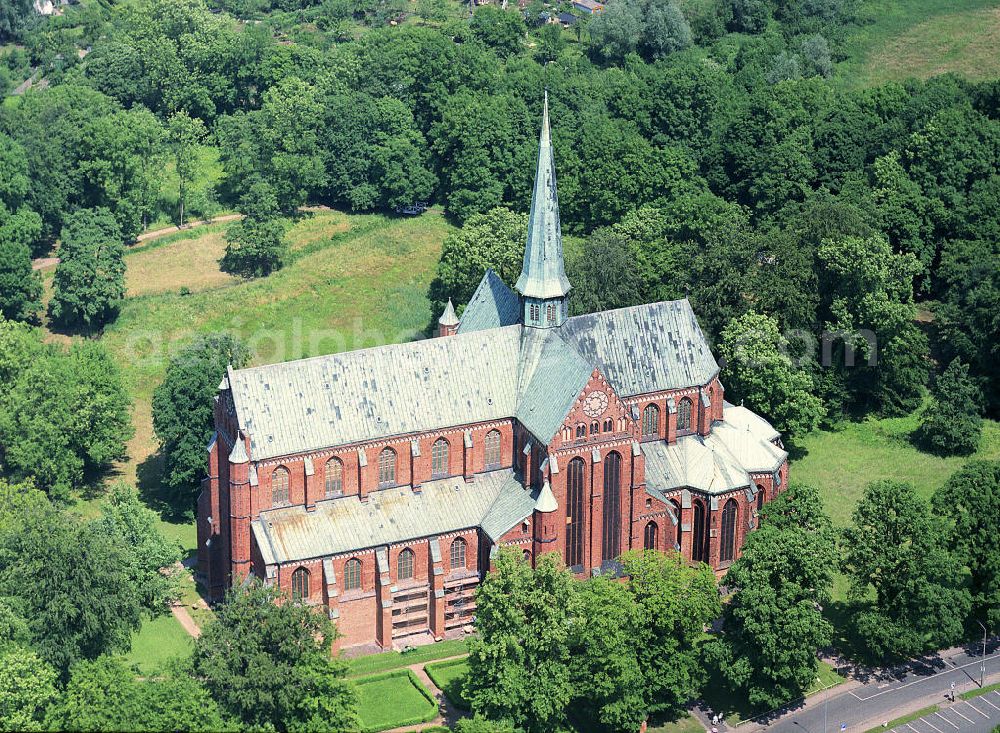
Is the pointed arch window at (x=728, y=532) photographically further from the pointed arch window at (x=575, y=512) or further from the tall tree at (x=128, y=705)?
the tall tree at (x=128, y=705)

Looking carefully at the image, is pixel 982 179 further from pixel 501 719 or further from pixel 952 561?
pixel 501 719

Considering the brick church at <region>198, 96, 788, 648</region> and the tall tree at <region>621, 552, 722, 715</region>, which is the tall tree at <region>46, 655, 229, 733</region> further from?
the tall tree at <region>621, 552, 722, 715</region>

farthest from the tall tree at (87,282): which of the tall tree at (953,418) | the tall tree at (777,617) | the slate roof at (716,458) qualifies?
the tall tree at (953,418)

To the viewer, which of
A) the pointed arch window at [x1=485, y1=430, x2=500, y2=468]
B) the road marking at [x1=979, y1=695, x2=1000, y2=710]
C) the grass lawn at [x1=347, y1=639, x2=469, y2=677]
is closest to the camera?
the road marking at [x1=979, y1=695, x2=1000, y2=710]

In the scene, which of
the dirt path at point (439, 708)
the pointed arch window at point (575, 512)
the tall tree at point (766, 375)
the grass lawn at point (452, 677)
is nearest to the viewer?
the dirt path at point (439, 708)

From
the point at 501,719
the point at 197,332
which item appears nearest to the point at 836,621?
Answer: the point at 501,719

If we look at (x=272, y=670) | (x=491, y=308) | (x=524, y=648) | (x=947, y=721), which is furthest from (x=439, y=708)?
(x=947, y=721)

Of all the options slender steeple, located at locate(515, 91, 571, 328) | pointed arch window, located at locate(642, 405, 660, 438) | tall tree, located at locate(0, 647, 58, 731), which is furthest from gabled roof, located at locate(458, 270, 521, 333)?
tall tree, located at locate(0, 647, 58, 731)
